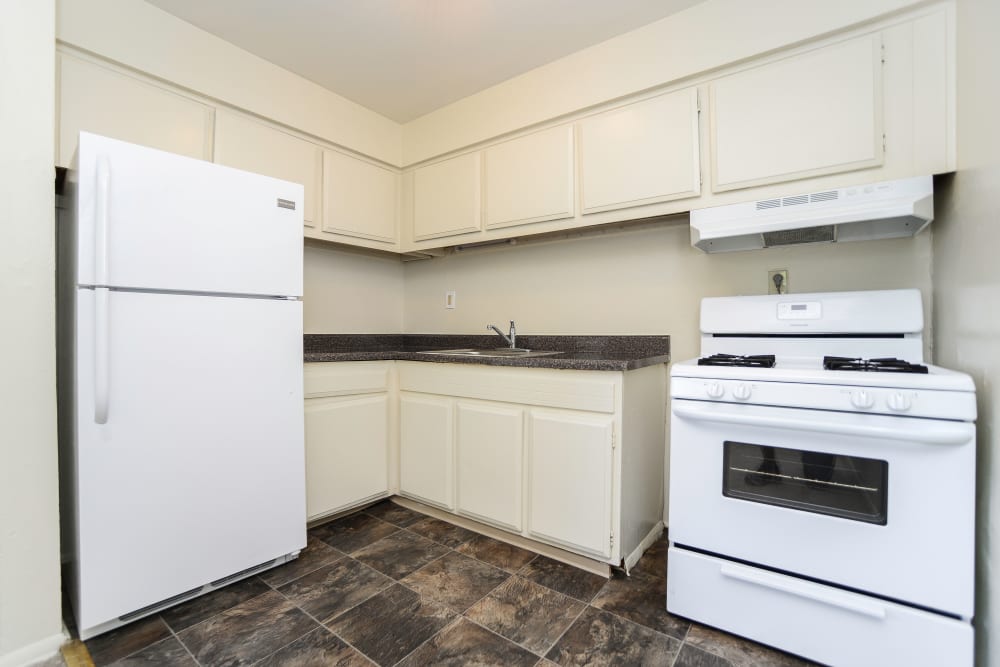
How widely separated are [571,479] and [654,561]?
0.53m

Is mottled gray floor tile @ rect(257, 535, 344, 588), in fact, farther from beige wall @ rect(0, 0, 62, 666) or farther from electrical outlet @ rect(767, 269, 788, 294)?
electrical outlet @ rect(767, 269, 788, 294)

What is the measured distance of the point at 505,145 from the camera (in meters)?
2.43

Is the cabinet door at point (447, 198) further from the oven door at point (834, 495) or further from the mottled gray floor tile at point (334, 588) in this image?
the mottled gray floor tile at point (334, 588)

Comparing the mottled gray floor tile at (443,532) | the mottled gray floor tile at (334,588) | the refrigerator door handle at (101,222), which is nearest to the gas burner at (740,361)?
the mottled gray floor tile at (443,532)

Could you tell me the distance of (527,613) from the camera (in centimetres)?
153

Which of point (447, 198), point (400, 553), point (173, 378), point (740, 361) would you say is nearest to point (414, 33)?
point (447, 198)

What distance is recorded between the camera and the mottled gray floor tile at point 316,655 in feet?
4.24

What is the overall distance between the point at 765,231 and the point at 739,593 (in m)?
1.24

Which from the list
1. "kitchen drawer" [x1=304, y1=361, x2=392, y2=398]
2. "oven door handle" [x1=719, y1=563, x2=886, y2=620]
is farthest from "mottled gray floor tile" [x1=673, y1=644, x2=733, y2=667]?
"kitchen drawer" [x1=304, y1=361, x2=392, y2=398]

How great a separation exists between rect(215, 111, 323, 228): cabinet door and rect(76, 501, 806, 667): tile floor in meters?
1.61

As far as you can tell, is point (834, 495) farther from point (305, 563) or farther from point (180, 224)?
point (180, 224)

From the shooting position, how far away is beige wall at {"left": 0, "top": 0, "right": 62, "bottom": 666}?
1.29 m

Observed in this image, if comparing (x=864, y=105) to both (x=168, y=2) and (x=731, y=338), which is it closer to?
(x=731, y=338)

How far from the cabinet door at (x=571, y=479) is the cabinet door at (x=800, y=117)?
113cm
